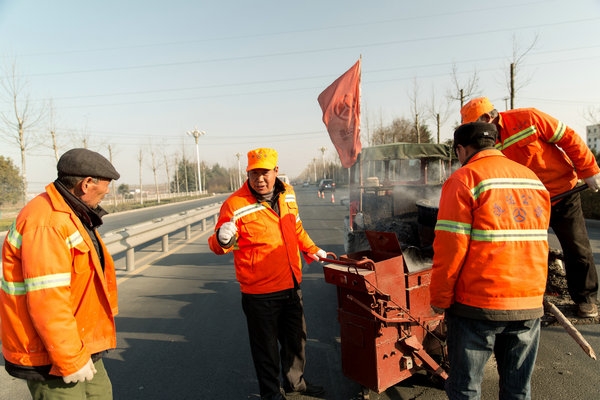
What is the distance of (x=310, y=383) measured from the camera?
336 centimetres

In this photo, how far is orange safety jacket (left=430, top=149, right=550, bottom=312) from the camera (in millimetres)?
2078

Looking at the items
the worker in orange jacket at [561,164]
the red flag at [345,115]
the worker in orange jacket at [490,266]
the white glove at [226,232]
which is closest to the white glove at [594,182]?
the worker in orange jacket at [561,164]

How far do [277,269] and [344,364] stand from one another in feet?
3.09

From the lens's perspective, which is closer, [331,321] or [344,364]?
[344,364]

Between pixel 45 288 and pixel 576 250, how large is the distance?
12.5 ft

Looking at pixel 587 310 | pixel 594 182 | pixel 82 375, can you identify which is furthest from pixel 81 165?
pixel 587 310

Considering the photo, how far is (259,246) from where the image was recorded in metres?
3.12

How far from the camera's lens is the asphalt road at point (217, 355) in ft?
10.5

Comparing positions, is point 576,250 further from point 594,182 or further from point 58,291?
point 58,291

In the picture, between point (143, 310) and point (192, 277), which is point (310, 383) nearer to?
point (143, 310)

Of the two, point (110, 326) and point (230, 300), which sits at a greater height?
point (110, 326)

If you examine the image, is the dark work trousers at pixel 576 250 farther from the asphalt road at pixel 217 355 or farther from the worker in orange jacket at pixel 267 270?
the worker in orange jacket at pixel 267 270

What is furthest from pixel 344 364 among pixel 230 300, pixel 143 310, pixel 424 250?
pixel 143 310

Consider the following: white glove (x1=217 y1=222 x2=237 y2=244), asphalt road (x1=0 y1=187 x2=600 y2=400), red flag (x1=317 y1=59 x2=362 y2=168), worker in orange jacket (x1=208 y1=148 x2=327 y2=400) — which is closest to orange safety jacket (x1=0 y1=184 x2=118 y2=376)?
white glove (x1=217 y1=222 x2=237 y2=244)
